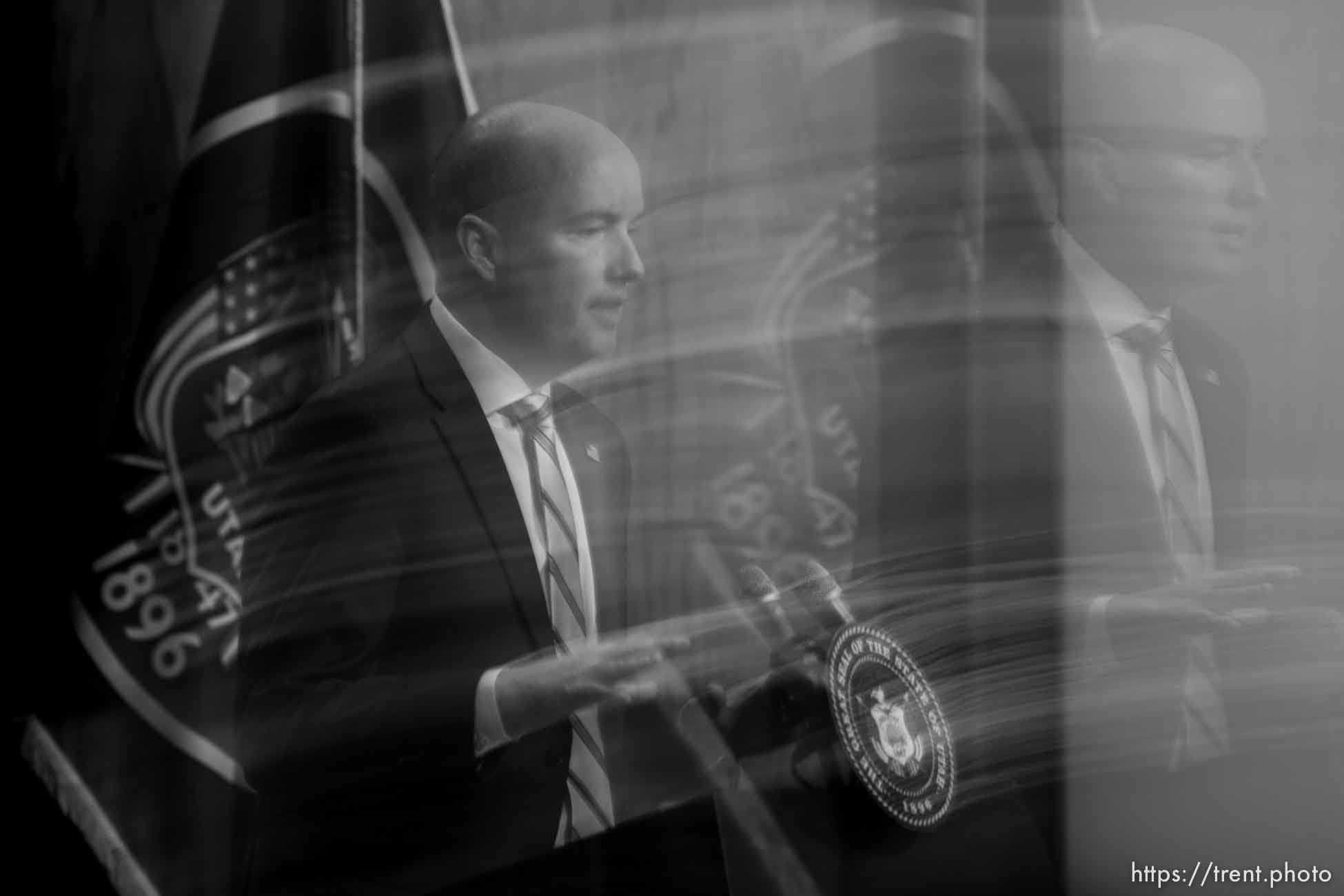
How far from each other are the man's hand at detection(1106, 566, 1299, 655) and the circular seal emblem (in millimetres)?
355

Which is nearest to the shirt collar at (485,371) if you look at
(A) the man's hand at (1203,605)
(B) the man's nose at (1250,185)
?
(A) the man's hand at (1203,605)

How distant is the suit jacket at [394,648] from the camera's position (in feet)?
6.47

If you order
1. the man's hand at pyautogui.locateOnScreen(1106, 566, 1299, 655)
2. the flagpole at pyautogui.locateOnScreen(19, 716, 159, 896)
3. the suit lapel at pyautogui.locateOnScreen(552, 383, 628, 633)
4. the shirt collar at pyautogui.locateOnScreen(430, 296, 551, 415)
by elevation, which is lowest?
the flagpole at pyautogui.locateOnScreen(19, 716, 159, 896)

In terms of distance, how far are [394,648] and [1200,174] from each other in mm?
1380

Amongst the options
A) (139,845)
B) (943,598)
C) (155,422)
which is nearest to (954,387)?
(943,598)

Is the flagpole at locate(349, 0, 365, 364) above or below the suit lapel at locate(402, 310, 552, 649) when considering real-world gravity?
above

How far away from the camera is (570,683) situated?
199 centimetres

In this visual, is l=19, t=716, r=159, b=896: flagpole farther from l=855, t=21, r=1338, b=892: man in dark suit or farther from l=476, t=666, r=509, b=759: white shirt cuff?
Result: l=855, t=21, r=1338, b=892: man in dark suit

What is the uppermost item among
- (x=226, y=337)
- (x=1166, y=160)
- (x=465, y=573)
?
(x=1166, y=160)

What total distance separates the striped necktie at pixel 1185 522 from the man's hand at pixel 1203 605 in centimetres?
2

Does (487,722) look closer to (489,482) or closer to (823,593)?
(489,482)

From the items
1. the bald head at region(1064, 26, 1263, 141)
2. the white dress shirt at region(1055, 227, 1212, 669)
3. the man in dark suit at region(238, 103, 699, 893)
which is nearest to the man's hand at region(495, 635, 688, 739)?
the man in dark suit at region(238, 103, 699, 893)

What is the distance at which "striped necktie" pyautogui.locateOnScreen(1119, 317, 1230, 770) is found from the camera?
2.29 meters

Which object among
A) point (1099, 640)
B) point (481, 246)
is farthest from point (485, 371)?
point (1099, 640)
